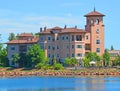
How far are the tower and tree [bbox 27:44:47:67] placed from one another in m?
9.73

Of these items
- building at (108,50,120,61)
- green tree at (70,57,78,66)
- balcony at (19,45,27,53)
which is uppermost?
balcony at (19,45,27,53)

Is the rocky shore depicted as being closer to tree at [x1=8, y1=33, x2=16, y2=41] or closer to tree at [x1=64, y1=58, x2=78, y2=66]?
tree at [x1=64, y1=58, x2=78, y2=66]

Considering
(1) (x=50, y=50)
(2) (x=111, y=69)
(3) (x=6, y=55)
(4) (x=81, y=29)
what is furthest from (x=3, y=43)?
(2) (x=111, y=69)

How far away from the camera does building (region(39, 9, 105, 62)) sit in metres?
111

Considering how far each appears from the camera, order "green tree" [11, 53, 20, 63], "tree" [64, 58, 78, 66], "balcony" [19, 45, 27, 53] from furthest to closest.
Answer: "balcony" [19, 45, 27, 53] → "green tree" [11, 53, 20, 63] → "tree" [64, 58, 78, 66]

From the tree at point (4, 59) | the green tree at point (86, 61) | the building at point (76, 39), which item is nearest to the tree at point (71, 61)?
the green tree at point (86, 61)

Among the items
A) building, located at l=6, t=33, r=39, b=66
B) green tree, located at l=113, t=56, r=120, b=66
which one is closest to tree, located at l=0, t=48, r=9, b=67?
building, located at l=6, t=33, r=39, b=66

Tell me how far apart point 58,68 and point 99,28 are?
12.5 m

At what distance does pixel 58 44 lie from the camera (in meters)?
116

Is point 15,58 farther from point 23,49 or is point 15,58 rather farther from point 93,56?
point 93,56

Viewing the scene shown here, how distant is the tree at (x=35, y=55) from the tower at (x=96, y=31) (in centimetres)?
973

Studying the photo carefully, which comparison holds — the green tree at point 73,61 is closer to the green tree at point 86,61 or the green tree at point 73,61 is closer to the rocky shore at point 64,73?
the green tree at point 86,61

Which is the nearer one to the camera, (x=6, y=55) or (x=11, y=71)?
(x=11, y=71)

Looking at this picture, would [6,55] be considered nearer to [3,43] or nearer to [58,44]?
[3,43]
